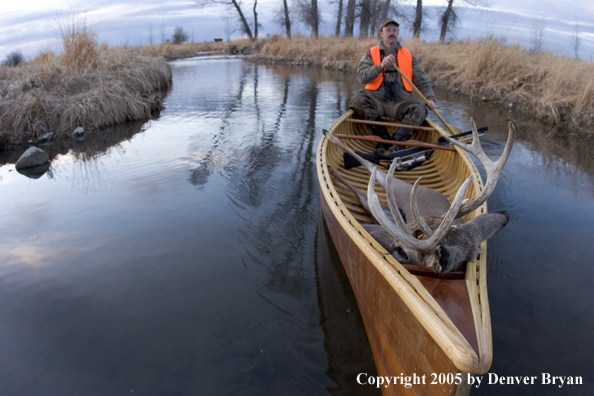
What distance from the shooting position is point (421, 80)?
19.3ft

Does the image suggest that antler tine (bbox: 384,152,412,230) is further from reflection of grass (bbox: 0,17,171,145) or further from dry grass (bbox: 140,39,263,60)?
dry grass (bbox: 140,39,263,60)

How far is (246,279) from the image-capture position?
339 centimetres

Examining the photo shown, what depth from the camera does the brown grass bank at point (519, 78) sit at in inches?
314

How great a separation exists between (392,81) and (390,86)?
0.10m

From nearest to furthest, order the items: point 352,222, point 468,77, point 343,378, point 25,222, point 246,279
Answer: point 343,378 → point 352,222 → point 246,279 → point 25,222 → point 468,77

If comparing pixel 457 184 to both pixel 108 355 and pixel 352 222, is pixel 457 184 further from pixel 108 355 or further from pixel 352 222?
pixel 108 355

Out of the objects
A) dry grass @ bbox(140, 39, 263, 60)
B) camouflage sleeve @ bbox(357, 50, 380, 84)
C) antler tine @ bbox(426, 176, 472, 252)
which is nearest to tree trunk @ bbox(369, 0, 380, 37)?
dry grass @ bbox(140, 39, 263, 60)

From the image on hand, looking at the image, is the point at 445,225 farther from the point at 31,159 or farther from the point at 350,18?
the point at 350,18

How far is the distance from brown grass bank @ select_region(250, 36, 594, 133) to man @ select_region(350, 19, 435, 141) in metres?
4.49

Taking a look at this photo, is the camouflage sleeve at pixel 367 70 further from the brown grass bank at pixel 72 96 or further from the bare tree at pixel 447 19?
the bare tree at pixel 447 19

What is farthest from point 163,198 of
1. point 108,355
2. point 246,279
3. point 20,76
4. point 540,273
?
point 20,76

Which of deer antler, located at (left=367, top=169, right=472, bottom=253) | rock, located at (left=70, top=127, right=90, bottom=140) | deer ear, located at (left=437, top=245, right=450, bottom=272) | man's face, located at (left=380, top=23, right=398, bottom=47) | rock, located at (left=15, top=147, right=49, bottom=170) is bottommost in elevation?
rock, located at (left=15, top=147, right=49, bottom=170)

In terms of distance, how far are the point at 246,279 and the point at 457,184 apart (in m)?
2.62

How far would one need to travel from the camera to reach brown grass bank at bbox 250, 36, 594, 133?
7.98m
